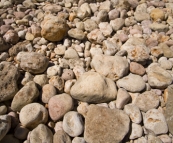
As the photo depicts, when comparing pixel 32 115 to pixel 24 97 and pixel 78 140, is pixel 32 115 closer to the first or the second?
pixel 24 97

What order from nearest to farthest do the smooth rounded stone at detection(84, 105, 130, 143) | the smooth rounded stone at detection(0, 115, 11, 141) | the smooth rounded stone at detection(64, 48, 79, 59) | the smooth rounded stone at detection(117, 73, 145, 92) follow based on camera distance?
the smooth rounded stone at detection(0, 115, 11, 141) < the smooth rounded stone at detection(84, 105, 130, 143) < the smooth rounded stone at detection(117, 73, 145, 92) < the smooth rounded stone at detection(64, 48, 79, 59)

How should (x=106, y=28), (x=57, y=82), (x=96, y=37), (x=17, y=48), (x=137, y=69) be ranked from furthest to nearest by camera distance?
(x=106, y=28) < (x=96, y=37) < (x=17, y=48) < (x=137, y=69) < (x=57, y=82)

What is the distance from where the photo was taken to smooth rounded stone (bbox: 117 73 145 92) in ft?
4.87

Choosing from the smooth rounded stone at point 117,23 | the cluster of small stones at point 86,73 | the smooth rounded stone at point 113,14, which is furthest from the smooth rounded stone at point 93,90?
the smooth rounded stone at point 113,14

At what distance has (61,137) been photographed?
1.22 meters

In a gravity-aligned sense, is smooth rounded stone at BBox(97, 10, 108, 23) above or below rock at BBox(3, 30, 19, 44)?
above

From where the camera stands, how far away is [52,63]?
1.68m

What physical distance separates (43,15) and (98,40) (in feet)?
2.27

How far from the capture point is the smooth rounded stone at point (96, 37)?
5.96 feet

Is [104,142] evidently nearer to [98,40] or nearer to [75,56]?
[75,56]

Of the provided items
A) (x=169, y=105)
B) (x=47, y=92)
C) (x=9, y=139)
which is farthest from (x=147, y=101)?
(x=9, y=139)

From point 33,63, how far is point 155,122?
1009 mm

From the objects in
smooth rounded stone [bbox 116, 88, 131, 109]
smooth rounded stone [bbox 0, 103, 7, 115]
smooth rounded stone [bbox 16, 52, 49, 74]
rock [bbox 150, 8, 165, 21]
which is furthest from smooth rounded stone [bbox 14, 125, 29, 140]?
rock [bbox 150, 8, 165, 21]

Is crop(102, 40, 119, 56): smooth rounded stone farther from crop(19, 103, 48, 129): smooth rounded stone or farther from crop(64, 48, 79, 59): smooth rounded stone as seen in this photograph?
crop(19, 103, 48, 129): smooth rounded stone
